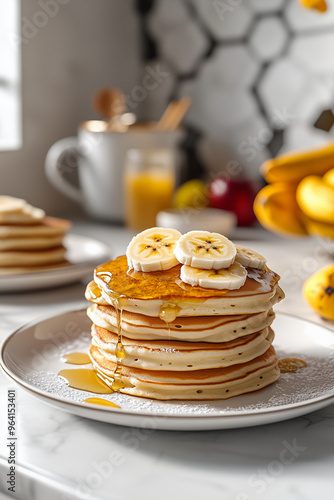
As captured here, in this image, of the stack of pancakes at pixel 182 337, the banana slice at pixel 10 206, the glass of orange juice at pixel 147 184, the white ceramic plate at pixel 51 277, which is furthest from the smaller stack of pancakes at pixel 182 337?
the glass of orange juice at pixel 147 184

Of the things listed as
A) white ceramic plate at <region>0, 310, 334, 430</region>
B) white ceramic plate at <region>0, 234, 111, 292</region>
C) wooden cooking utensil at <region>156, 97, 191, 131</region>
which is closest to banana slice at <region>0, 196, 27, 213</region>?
white ceramic plate at <region>0, 234, 111, 292</region>

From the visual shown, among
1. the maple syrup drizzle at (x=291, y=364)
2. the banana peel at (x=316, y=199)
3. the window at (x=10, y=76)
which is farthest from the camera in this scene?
the window at (x=10, y=76)

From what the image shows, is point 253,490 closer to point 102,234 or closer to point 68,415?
point 68,415

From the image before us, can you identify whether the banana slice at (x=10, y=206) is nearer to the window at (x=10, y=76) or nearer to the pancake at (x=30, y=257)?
the pancake at (x=30, y=257)

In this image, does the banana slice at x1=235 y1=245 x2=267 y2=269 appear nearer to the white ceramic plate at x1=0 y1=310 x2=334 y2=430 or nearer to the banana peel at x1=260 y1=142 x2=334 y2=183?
the white ceramic plate at x1=0 y1=310 x2=334 y2=430

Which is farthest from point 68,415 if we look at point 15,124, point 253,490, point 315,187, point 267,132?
point 267,132

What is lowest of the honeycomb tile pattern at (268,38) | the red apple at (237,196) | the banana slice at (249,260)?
the red apple at (237,196)

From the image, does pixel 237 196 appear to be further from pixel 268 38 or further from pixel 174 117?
pixel 268 38
